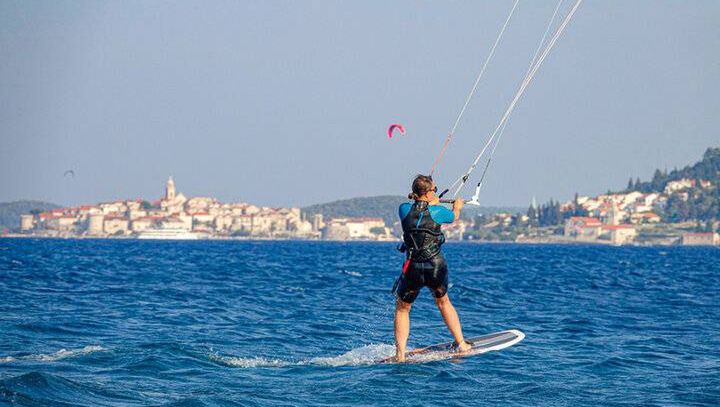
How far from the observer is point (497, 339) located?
14062 millimetres

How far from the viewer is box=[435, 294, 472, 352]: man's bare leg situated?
12398 millimetres

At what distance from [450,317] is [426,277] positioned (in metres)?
0.78

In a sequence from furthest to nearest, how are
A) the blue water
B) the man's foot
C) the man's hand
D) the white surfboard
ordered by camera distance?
the man's foot < the white surfboard < the man's hand < the blue water

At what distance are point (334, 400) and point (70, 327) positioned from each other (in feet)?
24.7

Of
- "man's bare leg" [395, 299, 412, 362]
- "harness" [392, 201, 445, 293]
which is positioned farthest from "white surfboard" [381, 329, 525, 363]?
"harness" [392, 201, 445, 293]

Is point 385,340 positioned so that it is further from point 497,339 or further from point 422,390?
point 422,390

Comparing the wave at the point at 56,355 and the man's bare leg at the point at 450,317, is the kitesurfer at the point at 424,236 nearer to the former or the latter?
the man's bare leg at the point at 450,317

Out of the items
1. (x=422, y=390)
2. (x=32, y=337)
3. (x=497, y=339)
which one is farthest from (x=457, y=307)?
(x=422, y=390)

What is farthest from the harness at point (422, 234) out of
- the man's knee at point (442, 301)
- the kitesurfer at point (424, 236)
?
the man's knee at point (442, 301)

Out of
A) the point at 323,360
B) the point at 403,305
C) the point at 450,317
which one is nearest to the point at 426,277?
the point at 403,305

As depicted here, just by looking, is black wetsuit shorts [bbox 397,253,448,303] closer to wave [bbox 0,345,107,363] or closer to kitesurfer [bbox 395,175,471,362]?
kitesurfer [bbox 395,175,471,362]

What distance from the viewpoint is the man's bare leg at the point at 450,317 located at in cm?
1240

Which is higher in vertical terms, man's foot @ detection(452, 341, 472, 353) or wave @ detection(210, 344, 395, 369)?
man's foot @ detection(452, 341, 472, 353)

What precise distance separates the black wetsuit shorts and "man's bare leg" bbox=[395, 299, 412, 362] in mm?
254
